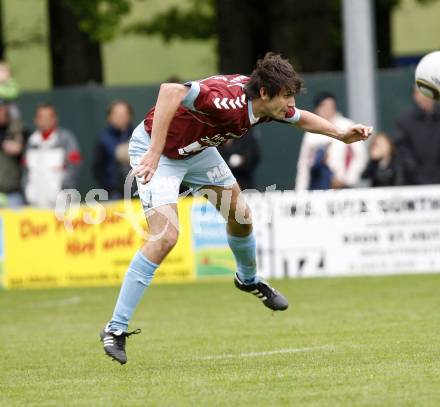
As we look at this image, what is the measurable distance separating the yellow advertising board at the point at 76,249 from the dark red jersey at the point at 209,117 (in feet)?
22.3

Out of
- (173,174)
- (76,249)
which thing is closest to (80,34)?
(76,249)

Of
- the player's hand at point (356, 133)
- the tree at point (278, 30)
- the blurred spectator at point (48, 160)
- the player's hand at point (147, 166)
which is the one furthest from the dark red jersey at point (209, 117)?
the tree at point (278, 30)

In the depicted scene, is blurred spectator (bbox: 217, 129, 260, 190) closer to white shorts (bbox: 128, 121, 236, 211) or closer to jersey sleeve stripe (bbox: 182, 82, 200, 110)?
white shorts (bbox: 128, 121, 236, 211)

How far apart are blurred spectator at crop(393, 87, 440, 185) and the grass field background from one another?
1.65 m

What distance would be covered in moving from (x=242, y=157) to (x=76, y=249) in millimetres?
2281

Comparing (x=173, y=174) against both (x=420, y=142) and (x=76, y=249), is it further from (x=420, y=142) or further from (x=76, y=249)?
(x=420, y=142)

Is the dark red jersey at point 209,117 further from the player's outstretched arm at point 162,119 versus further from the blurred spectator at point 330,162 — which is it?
the blurred spectator at point 330,162

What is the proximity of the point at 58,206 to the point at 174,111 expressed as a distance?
806 cm

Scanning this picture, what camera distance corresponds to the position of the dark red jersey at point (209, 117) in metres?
8.31

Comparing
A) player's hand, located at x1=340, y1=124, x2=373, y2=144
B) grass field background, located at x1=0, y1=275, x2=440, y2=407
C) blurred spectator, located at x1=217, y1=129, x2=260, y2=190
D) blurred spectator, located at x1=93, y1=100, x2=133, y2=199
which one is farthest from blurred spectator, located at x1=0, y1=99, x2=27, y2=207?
player's hand, located at x1=340, y1=124, x2=373, y2=144

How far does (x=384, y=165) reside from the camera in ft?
52.0

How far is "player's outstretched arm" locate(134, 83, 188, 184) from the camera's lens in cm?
804

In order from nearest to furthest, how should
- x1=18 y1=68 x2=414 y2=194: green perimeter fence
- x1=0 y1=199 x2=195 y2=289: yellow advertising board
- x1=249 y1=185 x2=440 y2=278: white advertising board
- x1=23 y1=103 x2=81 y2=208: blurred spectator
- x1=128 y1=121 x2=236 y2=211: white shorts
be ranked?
x1=128 y1=121 x2=236 y2=211: white shorts
x1=249 y1=185 x2=440 y2=278: white advertising board
x1=0 y1=199 x2=195 y2=289: yellow advertising board
x1=23 y1=103 x2=81 y2=208: blurred spectator
x1=18 y1=68 x2=414 y2=194: green perimeter fence

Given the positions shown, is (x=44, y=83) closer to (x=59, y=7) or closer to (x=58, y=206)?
(x=59, y=7)
